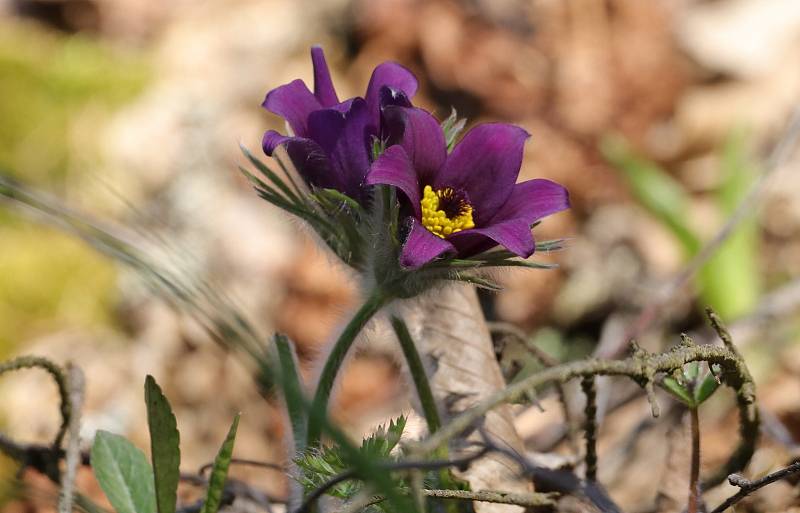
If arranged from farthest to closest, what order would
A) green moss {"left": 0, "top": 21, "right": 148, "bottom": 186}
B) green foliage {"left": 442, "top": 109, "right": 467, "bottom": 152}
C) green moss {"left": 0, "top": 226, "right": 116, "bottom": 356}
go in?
green moss {"left": 0, "top": 21, "right": 148, "bottom": 186} < green moss {"left": 0, "top": 226, "right": 116, "bottom": 356} < green foliage {"left": 442, "top": 109, "right": 467, "bottom": 152}

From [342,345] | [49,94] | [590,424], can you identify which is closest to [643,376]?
[590,424]

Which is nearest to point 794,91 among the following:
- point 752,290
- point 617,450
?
point 752,290

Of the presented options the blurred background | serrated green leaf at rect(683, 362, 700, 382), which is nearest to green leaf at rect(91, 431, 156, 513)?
serrated green leaf at rect(683, 362, 700, 382)

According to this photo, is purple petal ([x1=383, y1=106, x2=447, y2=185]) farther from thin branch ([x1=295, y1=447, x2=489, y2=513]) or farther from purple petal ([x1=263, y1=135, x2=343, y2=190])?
thin branch ([x1=295, y1=447, x2=489, y2=513])

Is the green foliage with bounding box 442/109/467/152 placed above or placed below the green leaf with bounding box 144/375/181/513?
above

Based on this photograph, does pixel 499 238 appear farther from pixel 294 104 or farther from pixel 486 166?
pixel 294 104
